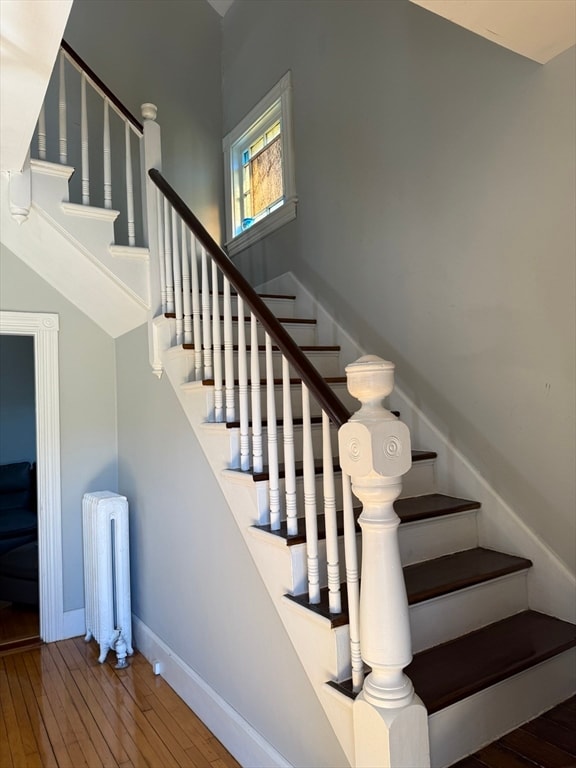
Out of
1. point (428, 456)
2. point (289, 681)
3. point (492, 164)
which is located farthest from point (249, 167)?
point (289, 681)

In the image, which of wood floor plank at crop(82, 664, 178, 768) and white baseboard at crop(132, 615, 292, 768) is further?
wood floor plank at crop(82, 664, 178, 768)

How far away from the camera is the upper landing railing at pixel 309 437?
1.41 m

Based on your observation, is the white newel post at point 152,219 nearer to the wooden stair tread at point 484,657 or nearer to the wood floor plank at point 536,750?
the wooden stair tread at point 484,657

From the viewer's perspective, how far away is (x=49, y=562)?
3400 mm

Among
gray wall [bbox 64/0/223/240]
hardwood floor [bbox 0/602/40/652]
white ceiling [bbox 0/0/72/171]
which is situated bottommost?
hardwood floor [bbox 0/602/40/652]

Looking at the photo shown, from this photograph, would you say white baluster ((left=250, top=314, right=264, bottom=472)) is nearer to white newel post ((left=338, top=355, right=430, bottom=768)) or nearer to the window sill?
white newel post ((left=338, top=355, right=430, bottom=768))

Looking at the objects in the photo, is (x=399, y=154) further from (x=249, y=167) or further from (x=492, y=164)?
(x=249, y=167)

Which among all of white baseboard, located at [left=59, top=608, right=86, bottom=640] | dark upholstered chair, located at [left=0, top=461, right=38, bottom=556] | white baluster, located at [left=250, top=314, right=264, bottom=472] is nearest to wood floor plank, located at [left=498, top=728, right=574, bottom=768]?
white baluster, located at [left=250, top=314, right=264, bottom=472]

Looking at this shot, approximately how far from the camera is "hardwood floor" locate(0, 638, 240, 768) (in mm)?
2217

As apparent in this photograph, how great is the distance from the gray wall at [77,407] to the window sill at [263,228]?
1452mm

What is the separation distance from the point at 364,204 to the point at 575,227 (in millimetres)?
1381

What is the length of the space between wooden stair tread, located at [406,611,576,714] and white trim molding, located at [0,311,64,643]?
8.39 feet

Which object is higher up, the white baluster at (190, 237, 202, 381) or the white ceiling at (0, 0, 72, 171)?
the white ceiling at (0, 0, 72, 171)

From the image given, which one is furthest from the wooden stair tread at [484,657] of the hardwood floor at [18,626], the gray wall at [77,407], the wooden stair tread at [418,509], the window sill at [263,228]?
the window sill at [263,228]
